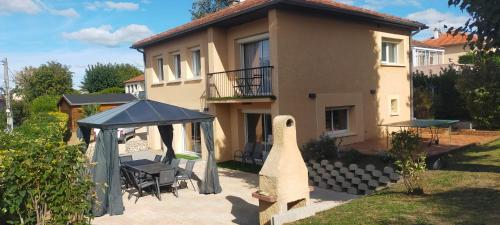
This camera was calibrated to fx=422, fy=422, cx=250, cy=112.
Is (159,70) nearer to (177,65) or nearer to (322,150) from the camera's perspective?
(177,65)

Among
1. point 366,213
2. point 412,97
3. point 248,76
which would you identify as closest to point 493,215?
point 366,213

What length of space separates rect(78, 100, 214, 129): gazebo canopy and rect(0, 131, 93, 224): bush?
495 cm

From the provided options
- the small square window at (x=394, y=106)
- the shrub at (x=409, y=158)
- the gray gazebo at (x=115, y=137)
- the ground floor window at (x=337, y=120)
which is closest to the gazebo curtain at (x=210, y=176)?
the gray gazebo at (x=115, y=137)

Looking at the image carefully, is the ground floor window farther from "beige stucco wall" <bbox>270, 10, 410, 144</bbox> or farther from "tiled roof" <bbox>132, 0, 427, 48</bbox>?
"tiled roof" <bbox>132, 0, 427, 48</bbox>

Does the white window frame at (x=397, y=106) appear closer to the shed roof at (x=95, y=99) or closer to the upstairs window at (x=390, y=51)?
the upstairs window at (x=390, y=51)

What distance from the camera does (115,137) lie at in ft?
34.7

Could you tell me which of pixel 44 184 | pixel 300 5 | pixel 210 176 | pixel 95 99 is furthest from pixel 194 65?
pixel 95 99

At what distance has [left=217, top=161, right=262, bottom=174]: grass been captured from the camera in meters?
15.6

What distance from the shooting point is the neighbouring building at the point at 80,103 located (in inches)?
1401

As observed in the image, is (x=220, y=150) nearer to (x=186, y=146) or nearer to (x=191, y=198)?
(x=186, y=146)

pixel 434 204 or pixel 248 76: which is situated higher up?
pixel 248 76

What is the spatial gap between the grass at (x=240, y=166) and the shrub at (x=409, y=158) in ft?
23.2

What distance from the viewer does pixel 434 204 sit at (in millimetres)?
7852

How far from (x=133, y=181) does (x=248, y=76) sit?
6.48 meters
